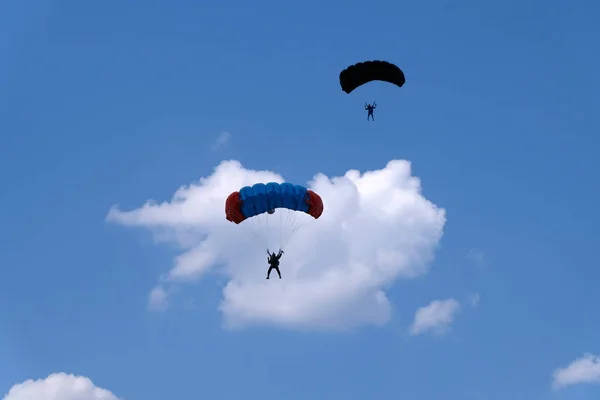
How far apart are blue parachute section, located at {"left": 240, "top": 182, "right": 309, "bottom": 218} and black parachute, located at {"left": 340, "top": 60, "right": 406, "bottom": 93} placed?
24.8 feet

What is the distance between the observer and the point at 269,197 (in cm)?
4359

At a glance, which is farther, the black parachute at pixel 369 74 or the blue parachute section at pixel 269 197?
the black parachute at pixel 369 74

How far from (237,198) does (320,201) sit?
16.0 feet

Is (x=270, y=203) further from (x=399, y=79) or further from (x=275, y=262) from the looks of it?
(x=399, y=79)

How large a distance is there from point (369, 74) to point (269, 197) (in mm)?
10210

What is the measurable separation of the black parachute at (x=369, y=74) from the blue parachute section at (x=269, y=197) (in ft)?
24.8

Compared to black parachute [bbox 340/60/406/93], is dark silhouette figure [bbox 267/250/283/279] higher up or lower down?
lower down

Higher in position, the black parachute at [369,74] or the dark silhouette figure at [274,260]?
the black parachute at [369,74]

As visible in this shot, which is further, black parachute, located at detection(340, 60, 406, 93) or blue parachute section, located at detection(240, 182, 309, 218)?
black parachute, located at detection(340, 60, 406, 93)

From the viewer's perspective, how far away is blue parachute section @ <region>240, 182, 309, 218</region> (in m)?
43.5

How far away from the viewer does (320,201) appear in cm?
4559

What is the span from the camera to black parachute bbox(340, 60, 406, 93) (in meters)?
47.1

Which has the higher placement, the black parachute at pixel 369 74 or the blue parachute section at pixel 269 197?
the black parachute at pixel 369 74

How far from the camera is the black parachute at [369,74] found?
47.1m
